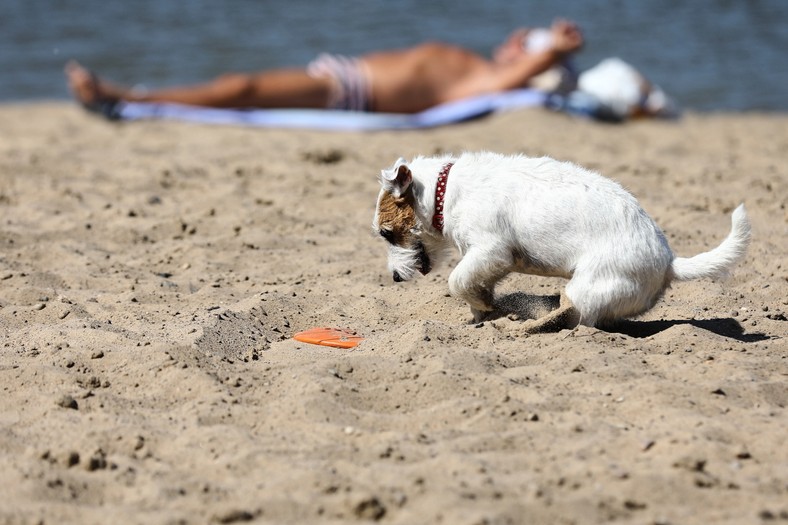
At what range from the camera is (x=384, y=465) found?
359cm

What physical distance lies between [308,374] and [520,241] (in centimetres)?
123

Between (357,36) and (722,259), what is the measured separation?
1172cm

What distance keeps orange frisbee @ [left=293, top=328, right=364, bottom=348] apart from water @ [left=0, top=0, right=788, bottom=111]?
9.32 meters

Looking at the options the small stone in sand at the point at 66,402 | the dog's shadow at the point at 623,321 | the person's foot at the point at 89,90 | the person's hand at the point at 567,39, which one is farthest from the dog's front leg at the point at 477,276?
the person's foot at the point at 89,90

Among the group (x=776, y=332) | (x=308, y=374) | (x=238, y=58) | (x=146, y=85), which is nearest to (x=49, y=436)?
(x=308, y=374)

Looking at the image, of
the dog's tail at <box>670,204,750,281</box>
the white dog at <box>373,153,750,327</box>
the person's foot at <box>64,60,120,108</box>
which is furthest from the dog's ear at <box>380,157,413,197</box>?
the person's foot at <box>64,60,120,108</box>

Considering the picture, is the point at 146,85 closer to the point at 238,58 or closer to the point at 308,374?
the point at 238,58

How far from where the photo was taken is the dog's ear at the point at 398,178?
491cm

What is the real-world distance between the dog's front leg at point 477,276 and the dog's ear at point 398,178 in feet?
1.41

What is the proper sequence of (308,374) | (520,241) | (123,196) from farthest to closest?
(123,196)
(520,241)
(308,374)

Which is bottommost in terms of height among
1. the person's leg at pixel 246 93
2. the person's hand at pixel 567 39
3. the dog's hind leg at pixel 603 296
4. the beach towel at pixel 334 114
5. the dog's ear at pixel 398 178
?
the dog's hind leg at pixel 603 296

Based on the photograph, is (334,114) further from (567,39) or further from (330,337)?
(330,337)

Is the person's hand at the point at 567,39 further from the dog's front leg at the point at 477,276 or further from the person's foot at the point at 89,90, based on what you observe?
the dog's front leg at the point at 477,276

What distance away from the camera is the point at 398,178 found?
495 centimetres
